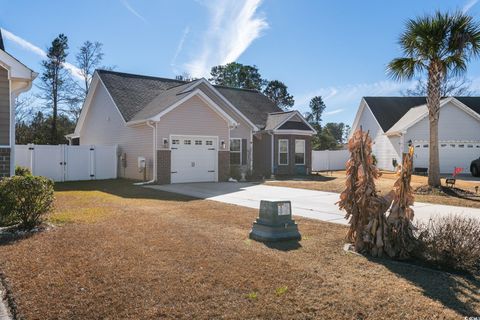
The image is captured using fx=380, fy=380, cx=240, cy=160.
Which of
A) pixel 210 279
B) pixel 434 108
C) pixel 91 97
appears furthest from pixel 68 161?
pixel 434 108

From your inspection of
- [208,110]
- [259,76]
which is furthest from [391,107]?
[259,76]

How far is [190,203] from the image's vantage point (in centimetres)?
1135

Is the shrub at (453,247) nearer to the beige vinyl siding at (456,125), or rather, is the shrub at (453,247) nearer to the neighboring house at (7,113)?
the neighboring house at (7,113)

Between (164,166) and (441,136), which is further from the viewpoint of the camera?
(441,136)

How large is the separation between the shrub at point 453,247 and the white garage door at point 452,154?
74.2 ft

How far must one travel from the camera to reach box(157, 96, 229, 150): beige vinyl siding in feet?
57.8

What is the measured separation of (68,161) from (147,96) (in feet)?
18.7

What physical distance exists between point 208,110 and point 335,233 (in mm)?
12675

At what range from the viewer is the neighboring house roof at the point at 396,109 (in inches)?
1140

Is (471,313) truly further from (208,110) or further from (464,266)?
(208,110)

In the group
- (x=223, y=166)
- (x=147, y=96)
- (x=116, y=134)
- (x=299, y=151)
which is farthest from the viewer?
(x=299, y=151)

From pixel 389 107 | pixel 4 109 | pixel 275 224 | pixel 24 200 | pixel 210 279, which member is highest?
pixel 389 107

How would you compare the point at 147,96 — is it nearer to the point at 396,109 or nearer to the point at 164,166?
the point at 164,166

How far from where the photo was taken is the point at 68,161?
1905cm
